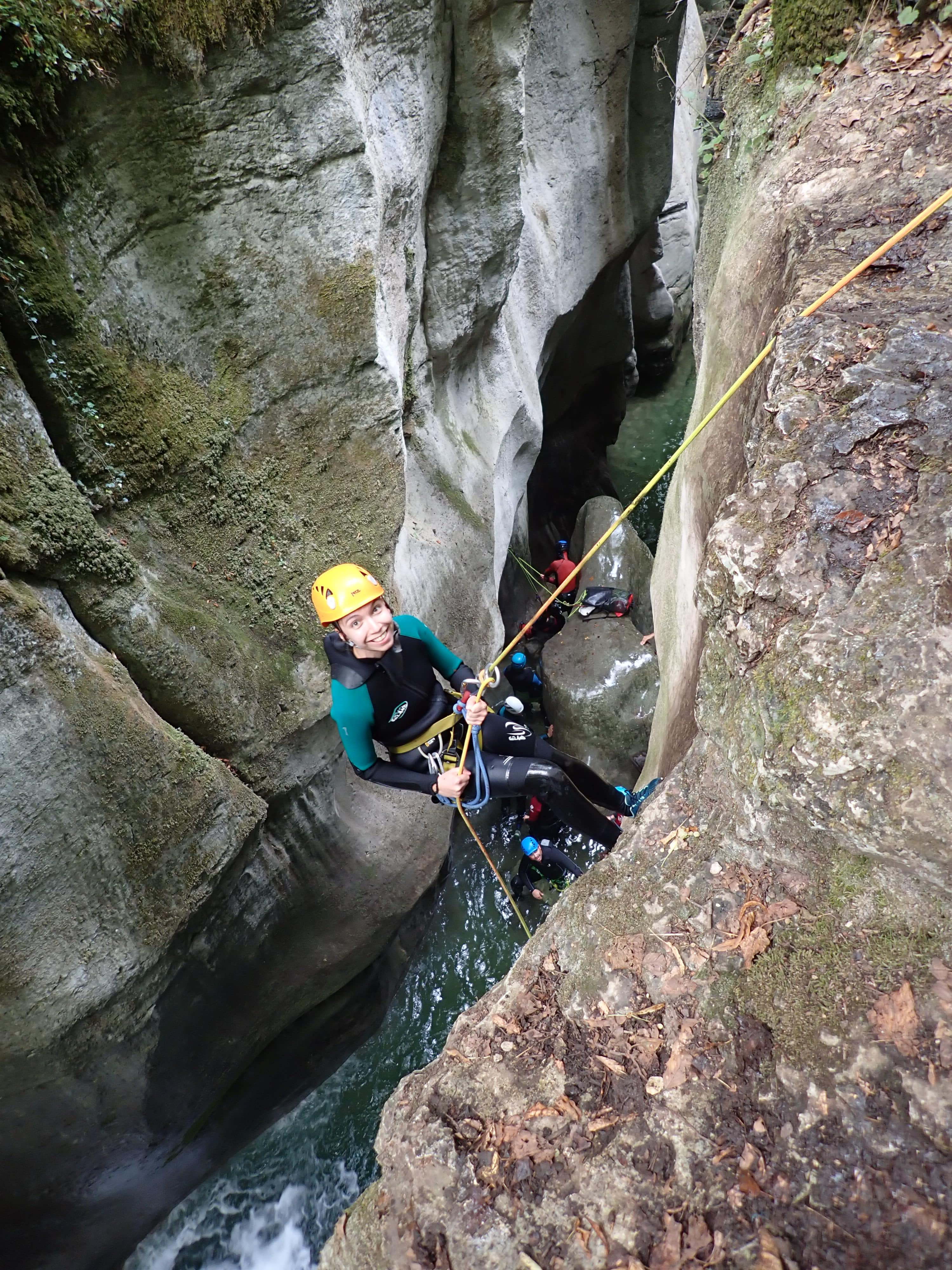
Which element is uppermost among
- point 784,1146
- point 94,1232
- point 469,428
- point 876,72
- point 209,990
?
point 876,72

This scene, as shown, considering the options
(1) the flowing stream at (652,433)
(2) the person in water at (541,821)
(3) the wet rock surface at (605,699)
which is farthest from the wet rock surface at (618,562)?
(2) the person in water at (541,821)

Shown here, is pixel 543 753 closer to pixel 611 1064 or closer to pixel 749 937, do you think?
pixel 749 937

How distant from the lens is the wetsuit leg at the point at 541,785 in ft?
16.2

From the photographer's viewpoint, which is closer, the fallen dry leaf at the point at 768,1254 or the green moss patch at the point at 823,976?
the fallen dry leaf at the point at 768,1254

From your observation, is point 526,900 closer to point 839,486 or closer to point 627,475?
point 839,486

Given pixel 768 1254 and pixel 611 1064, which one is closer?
pixel 768 1254

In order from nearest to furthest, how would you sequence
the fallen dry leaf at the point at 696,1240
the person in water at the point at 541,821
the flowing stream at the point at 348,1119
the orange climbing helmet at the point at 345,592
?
the fallen dry leaf at the point at 696,1240 → the orange climbing helmet at the point at 345,592 → the flowing stream at the point at 348,1119 → the person in water at the point at 541,821

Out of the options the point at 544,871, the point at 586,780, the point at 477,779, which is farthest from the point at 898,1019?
the point at 544,871

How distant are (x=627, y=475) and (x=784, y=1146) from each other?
12.9 meters

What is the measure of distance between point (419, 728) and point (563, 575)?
5.86 meters

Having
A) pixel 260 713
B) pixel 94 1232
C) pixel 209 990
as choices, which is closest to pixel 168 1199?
pixel 94 1232

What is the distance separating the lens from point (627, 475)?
13.9 meters

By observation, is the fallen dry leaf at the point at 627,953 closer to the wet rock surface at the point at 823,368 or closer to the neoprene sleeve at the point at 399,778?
the wet rock surface at the point at 823,368

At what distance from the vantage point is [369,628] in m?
4.09
